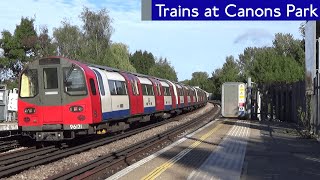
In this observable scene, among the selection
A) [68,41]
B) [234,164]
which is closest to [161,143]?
[234,164]

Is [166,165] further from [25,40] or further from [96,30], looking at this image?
[96,30]

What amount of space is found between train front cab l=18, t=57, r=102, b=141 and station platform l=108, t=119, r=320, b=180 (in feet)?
10.3

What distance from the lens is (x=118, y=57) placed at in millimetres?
69500

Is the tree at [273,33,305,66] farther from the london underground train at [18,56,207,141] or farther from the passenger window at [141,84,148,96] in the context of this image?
the london underground train at [18,56,207,141]

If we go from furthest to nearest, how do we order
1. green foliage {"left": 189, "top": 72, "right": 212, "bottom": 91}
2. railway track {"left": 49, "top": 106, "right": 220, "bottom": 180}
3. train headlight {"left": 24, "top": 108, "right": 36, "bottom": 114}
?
green foliage {"left": 189, "top": 72, "right": 212, "bottom": 91}, train headlight {"left": 24, "top": 108, "right": 36, "bottom": 114}, railway track {"left": 49, "top": 106, "right": 220, "bottom": 180}

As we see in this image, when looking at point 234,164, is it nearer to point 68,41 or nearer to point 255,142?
point 255,142

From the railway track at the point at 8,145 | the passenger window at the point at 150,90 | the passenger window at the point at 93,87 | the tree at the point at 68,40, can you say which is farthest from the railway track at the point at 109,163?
the tree at the point at 68,40

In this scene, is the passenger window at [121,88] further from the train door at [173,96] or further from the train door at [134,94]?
the train door at [173,96]

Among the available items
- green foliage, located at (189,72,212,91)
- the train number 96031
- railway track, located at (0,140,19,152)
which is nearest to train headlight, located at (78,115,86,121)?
the train number 96031

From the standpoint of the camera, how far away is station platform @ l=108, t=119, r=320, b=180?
1088cm

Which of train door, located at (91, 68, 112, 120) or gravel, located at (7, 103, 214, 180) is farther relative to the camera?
train door, located at (91, 68, 112, 120)

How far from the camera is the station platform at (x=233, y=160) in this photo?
10883 mm

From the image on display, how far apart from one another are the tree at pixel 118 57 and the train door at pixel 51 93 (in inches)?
1951

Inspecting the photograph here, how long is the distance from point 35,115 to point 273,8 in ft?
29.4
